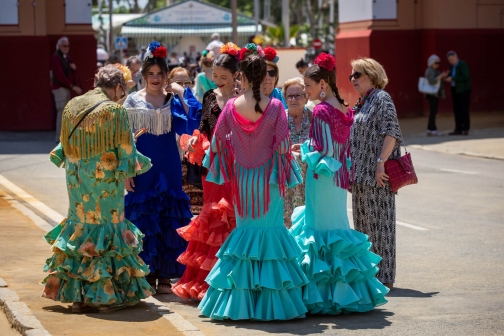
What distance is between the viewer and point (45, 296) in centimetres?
749

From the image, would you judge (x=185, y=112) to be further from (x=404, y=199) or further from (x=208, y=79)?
(x=208, y=79)

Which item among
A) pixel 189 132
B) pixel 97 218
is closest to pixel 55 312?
pixel 97 218

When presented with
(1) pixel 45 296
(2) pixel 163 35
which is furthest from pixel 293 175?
(2) pixel 163 35

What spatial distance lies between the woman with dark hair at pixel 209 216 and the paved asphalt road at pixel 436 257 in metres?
0.22

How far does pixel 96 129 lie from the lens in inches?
288

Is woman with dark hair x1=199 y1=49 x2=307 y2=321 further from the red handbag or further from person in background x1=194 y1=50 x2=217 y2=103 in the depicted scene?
person in background x1=194 y1=50 x2=217 y2=103

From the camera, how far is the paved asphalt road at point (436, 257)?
280 inches

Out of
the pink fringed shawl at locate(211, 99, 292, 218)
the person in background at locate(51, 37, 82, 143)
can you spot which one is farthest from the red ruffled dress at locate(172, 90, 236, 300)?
the person in background at locate(51, 37, 82, 143)

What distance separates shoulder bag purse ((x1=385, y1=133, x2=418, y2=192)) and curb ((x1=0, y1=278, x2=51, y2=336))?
3176mm

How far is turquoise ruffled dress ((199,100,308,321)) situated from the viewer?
7.10 m

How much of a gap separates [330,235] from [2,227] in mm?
5007

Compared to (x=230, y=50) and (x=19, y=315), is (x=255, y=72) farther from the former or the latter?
(x=19, y=315)

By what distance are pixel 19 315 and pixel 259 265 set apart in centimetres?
176

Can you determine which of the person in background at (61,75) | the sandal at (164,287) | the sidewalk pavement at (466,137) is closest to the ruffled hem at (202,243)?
the sandal at (164,287)
